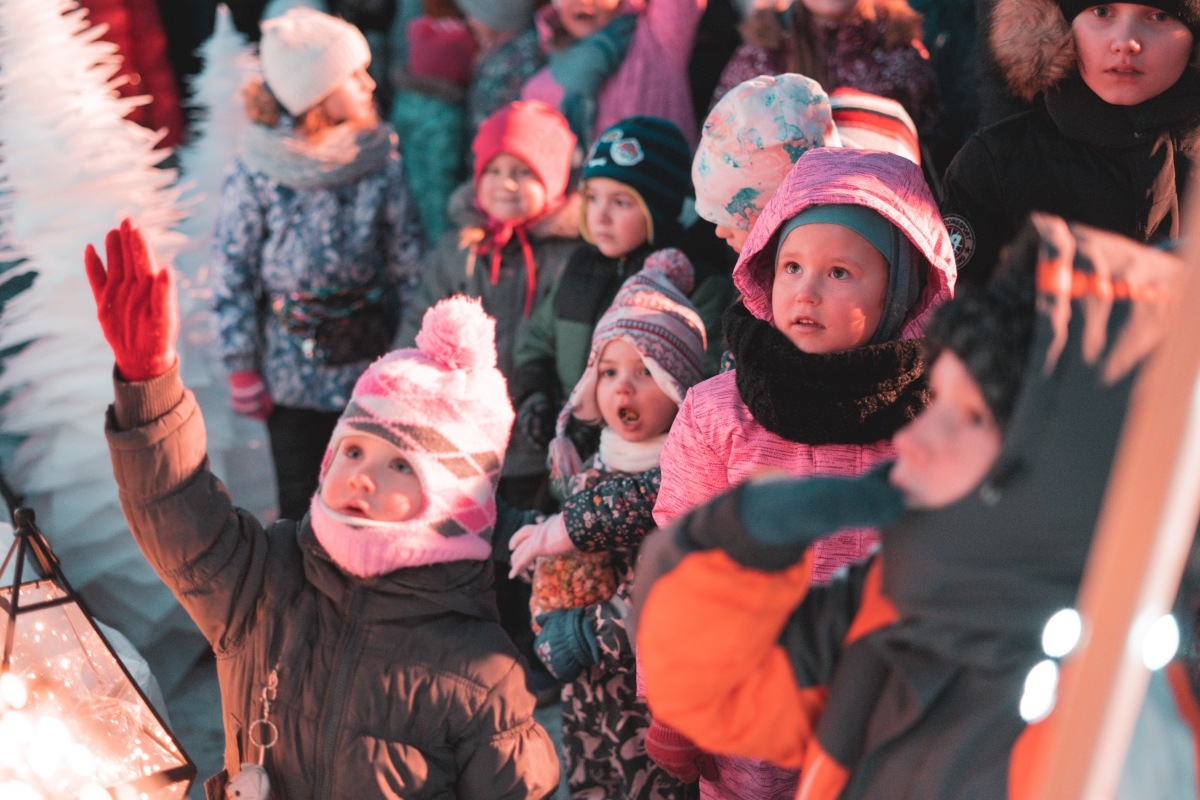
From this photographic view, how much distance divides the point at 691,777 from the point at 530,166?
2.05 metres

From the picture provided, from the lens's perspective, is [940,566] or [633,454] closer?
[940,566]

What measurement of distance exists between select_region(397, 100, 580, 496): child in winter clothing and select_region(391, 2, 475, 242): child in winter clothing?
4.22 feet

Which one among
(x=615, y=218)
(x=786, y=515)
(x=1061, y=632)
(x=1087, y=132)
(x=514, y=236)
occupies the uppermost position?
(x=1087, y=132)

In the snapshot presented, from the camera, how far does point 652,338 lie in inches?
93.9

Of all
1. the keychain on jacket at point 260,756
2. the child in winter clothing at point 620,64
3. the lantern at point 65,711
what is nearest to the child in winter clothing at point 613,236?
the child in winter clothing at point 620,64

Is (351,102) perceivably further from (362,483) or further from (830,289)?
(830,289)

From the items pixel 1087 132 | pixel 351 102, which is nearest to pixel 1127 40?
pixel 1087 132

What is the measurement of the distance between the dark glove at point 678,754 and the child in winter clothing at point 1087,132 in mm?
1144

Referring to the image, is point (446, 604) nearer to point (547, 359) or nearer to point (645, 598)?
point (645, 598)

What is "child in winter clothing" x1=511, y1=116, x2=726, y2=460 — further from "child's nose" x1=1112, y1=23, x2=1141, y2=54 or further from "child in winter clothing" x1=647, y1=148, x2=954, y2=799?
"child's nose" x1=1112, y1=23, x2=1141, y2=54

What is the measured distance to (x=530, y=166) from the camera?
3436 mm

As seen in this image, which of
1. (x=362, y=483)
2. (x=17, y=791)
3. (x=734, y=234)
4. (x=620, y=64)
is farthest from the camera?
(x=620, y=64)

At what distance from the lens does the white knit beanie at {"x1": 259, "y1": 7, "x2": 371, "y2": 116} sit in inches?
139

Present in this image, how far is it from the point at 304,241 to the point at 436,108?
1.48m
